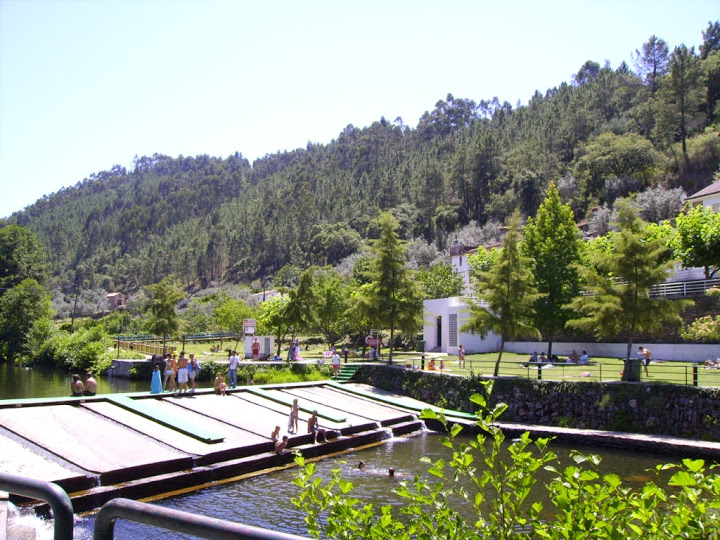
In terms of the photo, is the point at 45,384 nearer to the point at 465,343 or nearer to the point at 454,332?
the point at 454,332

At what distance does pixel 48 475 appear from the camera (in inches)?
565

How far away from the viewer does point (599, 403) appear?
25047 mm

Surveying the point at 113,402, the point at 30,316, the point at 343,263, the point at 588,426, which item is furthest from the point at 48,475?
the point at 343,263

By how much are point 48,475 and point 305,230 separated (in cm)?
12666

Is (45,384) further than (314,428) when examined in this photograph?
Yes

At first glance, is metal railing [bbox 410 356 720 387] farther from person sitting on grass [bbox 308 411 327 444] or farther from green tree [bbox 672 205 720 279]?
person sitting on grass [bbox 308 411 327 444]

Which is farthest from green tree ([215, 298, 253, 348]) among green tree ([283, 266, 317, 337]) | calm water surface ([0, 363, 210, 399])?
green tree ([283, 266, 317, 337])

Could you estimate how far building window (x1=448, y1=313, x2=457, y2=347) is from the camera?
136 ft

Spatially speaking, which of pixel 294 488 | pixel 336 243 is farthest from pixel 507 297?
pixel 336 243

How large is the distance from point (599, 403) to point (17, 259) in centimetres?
7923

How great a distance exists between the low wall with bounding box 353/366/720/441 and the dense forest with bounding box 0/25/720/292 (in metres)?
51.2

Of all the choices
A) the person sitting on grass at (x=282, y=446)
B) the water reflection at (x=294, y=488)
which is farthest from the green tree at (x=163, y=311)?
the person sitting on grass at (x=282, y=446)

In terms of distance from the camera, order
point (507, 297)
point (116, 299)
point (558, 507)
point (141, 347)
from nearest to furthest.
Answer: point (558, 507), point (507, 297), point (141, 347), point (116, 299)

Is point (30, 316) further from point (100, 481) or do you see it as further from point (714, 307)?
point (714, 307)
